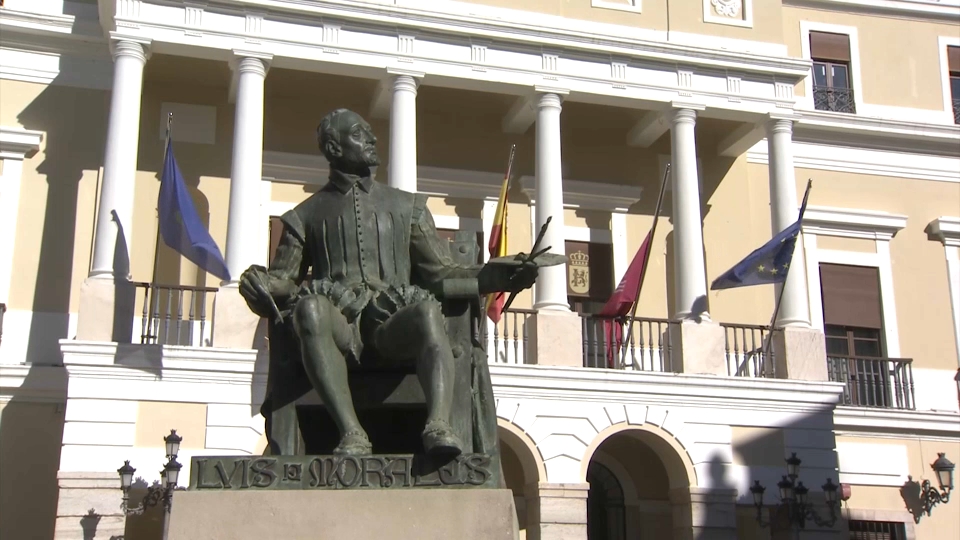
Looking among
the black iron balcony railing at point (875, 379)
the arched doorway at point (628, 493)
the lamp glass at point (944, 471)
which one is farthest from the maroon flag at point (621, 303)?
the lamp glass at point (944, 471)

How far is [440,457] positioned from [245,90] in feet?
38.8

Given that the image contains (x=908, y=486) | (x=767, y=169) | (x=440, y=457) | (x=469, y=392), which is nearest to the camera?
(x=440, y=457)

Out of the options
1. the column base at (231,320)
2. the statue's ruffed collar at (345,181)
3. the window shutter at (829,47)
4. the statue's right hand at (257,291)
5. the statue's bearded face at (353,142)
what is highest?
the window shutter at (829,47)

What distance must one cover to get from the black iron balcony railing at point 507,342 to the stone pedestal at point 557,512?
1.58 metres

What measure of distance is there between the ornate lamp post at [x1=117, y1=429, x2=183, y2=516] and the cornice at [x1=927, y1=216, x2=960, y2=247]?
475 inches

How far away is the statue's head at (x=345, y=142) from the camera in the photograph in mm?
5281

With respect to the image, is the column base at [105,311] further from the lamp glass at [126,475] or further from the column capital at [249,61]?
the column capital at [249,61]

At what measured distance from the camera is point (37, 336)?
1577cm

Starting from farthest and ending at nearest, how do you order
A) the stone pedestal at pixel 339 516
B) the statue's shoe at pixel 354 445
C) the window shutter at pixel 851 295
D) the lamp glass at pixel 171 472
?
the window shutter at pixel 851 295
the lamp glass at pixel 171 472
the statue's shoe at pixel 354 445
the stone pedestal at pixel 339 516

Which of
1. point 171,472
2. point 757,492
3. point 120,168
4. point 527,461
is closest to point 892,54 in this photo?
point 757,492

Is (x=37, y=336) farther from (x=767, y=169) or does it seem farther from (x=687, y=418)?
(x=767, y=169)


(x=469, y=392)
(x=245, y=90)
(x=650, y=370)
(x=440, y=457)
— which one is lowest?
(x=440, y=457)

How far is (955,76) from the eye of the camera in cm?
2078

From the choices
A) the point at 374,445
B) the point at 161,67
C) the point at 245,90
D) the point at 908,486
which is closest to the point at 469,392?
the point at 374,445
